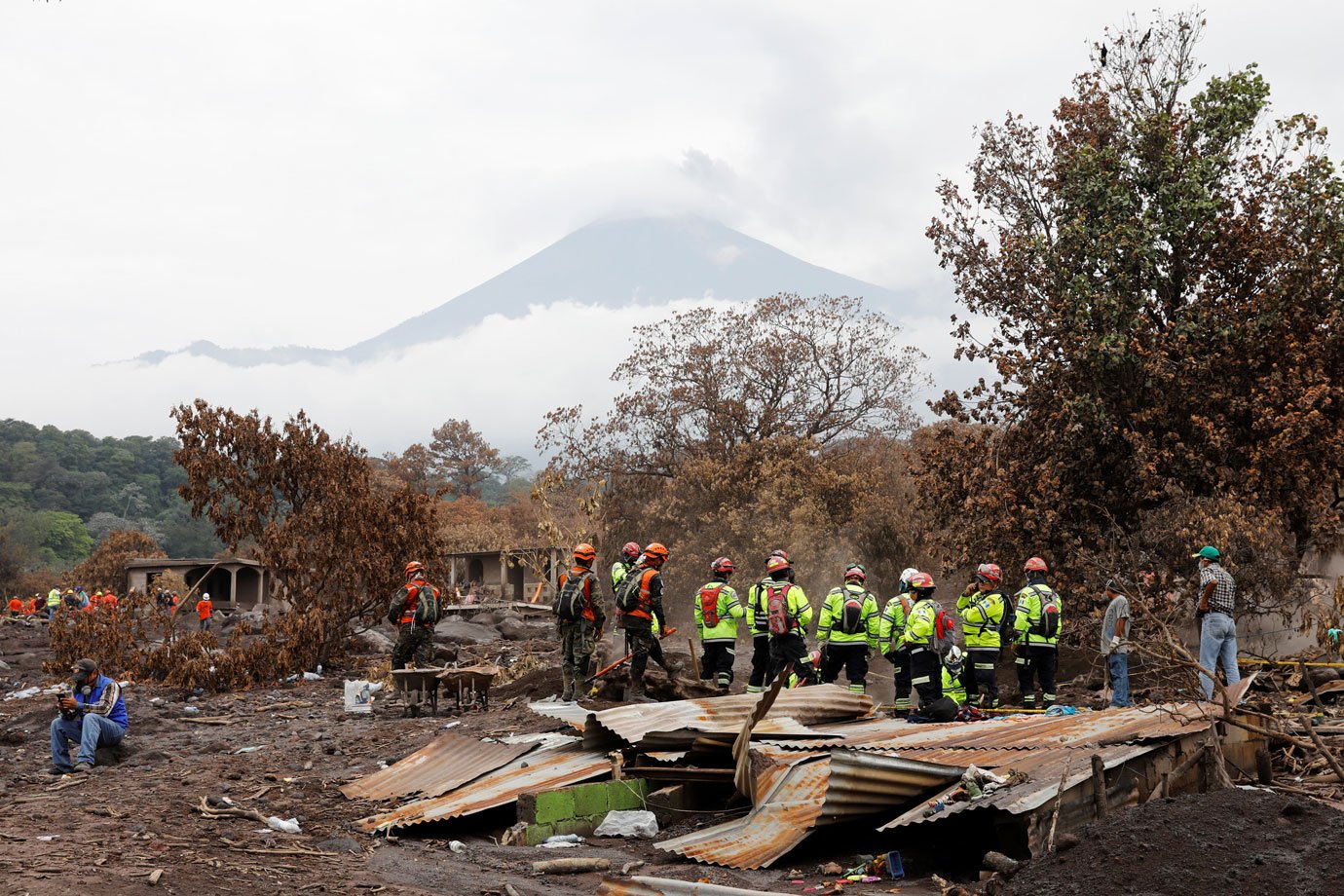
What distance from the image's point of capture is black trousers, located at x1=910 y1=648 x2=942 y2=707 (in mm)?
12102

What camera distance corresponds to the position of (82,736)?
1230cm

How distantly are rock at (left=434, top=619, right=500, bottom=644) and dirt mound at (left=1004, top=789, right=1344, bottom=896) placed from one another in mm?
22573

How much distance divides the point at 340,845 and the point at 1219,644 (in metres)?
8.93

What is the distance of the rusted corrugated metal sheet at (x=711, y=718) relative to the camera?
9.88 meters

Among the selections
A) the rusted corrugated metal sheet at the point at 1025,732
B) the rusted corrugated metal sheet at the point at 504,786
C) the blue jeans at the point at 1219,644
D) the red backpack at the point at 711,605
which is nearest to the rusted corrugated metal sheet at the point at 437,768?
the rusted corrugated metal sheet at the point at 504,786

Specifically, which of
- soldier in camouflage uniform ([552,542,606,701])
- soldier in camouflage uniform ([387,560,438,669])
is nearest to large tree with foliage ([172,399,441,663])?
soldier in camouflage uniform ([387,560,438,669])

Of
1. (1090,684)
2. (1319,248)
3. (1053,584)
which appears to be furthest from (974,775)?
(1319,248)

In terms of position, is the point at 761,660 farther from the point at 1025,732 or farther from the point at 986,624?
the point at 1025,732

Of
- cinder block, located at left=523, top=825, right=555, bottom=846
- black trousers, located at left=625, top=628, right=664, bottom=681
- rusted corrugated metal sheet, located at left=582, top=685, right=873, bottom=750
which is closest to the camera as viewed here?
cinder block, located at left=523, top=825, right=555, bottom=846

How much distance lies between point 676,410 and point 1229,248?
63.8 feet

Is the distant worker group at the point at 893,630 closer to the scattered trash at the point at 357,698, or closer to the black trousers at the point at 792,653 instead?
the black trousers at the point at 792,653

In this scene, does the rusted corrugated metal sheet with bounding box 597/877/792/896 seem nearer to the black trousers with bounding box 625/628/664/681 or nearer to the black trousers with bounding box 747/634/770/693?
the black trousers with bounding box 625/628/664/681

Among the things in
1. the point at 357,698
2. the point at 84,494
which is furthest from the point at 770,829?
the point at 84,494

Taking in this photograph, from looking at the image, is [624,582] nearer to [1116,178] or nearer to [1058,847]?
[1058,847]
